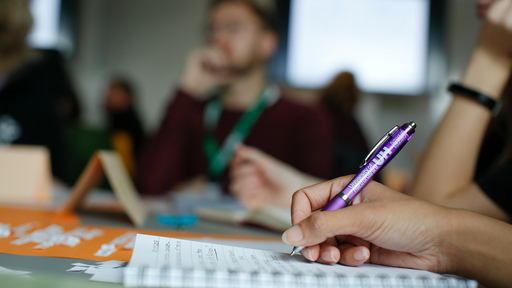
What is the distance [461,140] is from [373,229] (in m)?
0.48

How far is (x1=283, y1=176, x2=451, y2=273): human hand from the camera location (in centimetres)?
40

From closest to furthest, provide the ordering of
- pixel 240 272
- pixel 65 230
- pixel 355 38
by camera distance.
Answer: pixel 240 272 < pixel 65 230 < pixel 355 38

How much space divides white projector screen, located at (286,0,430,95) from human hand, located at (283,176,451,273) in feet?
8.56

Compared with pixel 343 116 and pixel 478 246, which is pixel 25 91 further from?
pixel 478 246

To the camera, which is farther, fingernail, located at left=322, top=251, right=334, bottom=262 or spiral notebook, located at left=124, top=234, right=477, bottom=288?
fingernail, located at left=322, top=251, right=334, bottom=262

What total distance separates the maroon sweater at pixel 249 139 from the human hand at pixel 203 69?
5 cm

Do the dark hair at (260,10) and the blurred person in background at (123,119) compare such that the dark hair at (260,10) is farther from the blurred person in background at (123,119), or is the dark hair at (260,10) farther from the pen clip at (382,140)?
the pen clip at (382,140)

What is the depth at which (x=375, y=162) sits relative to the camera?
16.6 inches

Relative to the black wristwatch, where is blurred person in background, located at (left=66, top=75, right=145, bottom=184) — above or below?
below

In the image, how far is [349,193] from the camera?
0.43m

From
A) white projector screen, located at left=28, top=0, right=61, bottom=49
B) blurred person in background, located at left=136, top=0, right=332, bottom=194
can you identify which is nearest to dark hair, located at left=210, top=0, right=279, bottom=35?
blurred person in background, located at left=136, top=0, right=332, bottom=194

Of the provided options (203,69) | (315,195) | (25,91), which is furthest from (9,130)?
(315,195)

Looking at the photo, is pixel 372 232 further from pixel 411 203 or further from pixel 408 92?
pixel 408 92

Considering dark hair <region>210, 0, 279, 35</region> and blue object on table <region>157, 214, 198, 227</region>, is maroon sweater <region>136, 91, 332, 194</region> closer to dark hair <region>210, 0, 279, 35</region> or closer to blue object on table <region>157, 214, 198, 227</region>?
dark hair <region>210, 0, 279, 35</region>
